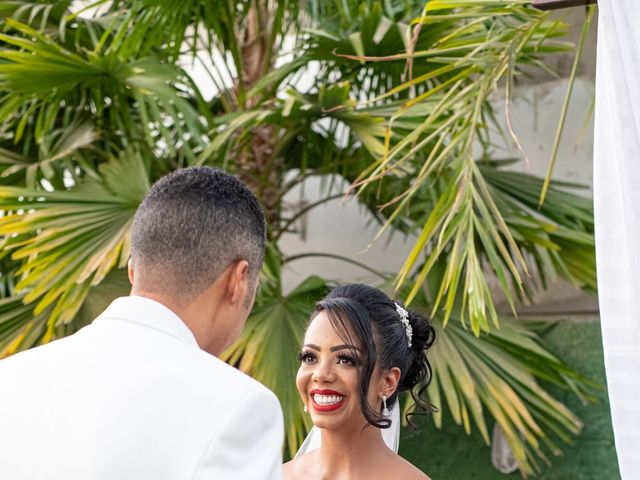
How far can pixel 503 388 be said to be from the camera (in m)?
4.71

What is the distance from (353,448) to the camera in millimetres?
3064

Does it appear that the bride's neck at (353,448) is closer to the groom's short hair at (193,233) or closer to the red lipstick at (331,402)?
the red lipstick at (331,402)

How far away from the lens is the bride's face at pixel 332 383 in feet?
9.94

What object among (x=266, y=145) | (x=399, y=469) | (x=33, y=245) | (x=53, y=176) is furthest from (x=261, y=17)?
(x=399, y=469)

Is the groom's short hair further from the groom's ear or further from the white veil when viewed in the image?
the white veil

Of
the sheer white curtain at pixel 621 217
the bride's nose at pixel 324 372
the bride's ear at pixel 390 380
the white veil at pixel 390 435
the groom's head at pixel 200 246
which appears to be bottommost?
the white veil at pixel 390 435

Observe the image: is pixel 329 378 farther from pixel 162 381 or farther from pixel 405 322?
pixel 162 381

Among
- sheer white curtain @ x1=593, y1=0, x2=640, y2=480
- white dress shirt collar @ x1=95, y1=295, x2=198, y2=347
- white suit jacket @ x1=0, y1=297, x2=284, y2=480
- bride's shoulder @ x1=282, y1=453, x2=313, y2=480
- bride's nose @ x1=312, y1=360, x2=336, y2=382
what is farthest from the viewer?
bride's shoulder @ x1=282, y1=453, x2=313, y2=480

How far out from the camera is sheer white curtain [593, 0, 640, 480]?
7.51 feet

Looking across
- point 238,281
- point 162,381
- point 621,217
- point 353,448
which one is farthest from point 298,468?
point 162,381

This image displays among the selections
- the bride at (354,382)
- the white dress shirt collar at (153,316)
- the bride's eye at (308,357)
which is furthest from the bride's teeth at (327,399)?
the white dress shirt collar at (153,316)

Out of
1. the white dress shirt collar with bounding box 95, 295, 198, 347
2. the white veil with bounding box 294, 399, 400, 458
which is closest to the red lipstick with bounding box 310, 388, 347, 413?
the white veil with bounding box 294, 399, 400, 458

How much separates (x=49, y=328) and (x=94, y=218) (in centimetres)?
58

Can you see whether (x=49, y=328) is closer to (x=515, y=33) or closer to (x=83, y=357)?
(x=515, y=33)
